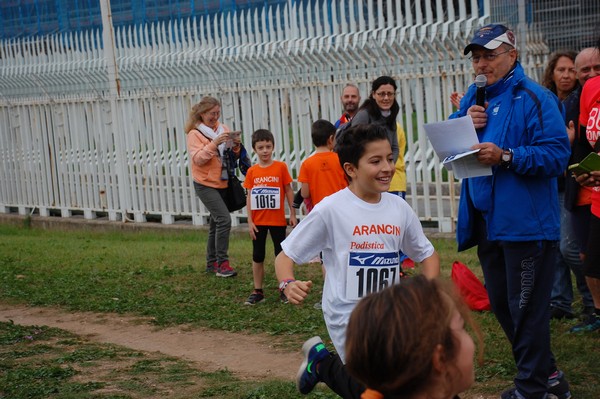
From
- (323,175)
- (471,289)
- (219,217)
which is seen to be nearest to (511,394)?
(471,289)

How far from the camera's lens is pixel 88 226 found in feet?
→ 53.3

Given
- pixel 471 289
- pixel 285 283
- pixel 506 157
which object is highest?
pixel 506 157

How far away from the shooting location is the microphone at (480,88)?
5.39 meters

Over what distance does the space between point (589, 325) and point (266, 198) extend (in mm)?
3363

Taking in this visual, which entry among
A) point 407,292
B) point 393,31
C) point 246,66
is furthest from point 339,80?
point 407,292

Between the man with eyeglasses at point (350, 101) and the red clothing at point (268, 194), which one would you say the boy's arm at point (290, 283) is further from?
the man with eyeglasses at point (350, 101)

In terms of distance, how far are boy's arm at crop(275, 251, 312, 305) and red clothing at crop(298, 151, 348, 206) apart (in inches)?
151

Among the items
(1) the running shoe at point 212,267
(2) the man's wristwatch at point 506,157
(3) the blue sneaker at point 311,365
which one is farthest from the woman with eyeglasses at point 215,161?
(3) the blue sneaker at point 311,365

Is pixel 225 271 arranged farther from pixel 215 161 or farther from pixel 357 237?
pixel 357 237

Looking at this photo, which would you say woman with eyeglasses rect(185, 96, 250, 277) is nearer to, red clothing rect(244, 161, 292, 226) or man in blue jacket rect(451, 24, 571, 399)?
red clothing rect(244, 161, 292, 226)

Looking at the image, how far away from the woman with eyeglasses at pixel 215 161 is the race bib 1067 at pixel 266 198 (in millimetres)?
1226

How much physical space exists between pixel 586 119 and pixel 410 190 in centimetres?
622

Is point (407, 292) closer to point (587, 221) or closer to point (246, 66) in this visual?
point (587, 221)

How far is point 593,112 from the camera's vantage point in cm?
636
